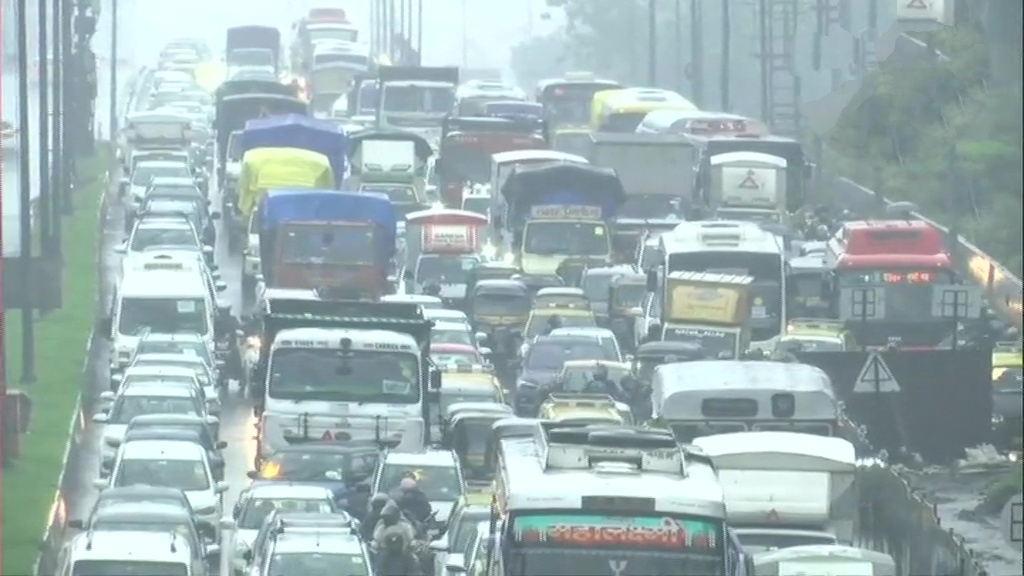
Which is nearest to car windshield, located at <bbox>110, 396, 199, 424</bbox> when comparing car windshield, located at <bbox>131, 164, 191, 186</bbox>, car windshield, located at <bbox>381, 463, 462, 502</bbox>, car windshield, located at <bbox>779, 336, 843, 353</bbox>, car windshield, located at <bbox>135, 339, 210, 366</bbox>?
car windshield, located at <bbox>135, 339, 210, 366</bbox>

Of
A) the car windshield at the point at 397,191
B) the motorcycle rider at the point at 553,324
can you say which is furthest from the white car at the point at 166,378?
the car windshield at the point at 397,191

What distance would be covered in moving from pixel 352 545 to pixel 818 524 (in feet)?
13.7

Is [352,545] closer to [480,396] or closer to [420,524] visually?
[420,524]

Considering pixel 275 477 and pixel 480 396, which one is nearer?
pixel 275 477

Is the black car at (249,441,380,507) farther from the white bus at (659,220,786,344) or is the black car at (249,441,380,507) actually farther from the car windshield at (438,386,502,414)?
the white bus at (659,220,786,344)

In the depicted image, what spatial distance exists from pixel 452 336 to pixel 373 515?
49.8 ft

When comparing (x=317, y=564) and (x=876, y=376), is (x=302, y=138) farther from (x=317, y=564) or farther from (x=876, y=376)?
(x=317, y=564)

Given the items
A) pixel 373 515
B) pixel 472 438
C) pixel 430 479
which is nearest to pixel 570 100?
pixel 472 438

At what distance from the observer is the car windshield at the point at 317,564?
2275cm

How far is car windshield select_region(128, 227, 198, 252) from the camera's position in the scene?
50719mm

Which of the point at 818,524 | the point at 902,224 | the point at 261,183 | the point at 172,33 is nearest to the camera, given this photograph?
the point at 818,524

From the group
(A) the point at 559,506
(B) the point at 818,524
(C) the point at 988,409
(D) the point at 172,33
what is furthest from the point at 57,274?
(D) the point at 172,33

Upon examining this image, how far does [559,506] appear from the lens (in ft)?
61.2

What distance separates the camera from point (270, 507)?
26.9 m
